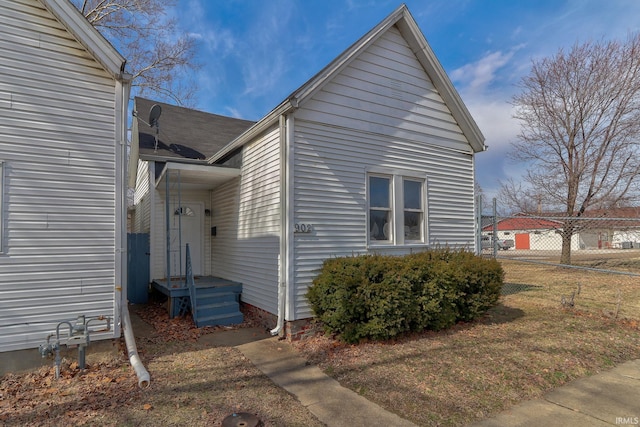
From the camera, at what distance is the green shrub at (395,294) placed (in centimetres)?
528

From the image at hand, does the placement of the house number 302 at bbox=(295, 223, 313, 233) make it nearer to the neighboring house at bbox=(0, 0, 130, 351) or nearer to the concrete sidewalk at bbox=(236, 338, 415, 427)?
the concrete sidewalk at bbox=(236, 338, 415, 427)

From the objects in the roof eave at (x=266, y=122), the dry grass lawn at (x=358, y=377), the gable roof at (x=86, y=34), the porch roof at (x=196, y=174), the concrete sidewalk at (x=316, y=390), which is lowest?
the concrete sidewalk at (x=316, y=390)

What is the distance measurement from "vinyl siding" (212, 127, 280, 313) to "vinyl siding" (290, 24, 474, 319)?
0.55 meters

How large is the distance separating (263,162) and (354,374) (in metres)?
4.14

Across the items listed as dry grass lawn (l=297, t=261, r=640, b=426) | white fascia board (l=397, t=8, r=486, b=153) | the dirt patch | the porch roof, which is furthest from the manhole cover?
white fascia board (l=397, t=8, r=486, b=153)

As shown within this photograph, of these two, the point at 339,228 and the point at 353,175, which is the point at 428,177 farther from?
the point at 339,228

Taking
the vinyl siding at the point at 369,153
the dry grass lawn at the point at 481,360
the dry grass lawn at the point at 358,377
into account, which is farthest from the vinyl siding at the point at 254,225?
the dry grass lawn at the point at 481,360

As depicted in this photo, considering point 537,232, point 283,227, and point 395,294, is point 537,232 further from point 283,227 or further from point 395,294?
point 283,227

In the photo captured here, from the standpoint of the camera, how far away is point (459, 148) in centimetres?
848

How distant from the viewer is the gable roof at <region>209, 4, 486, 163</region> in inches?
240

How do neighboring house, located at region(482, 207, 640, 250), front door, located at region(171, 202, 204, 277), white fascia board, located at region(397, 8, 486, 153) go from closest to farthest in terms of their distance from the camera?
1. white fascia board, located at region(397, 8, 486, 153)
2. neighboring house, located at region(482, 207, 640, 250)
3. front door, located at region(171, 202, 204, 277)

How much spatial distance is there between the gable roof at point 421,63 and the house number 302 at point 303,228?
Result: 193 cm

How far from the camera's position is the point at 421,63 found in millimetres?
7867

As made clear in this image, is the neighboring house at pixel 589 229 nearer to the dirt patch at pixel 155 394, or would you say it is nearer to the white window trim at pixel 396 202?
the white window trim at pixel 396 202
